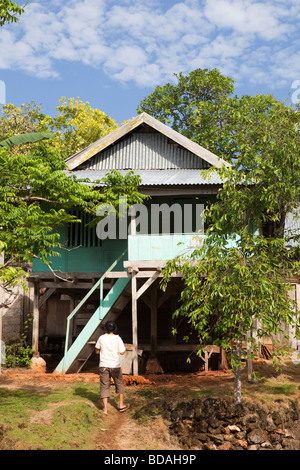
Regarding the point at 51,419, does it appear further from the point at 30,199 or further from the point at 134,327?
the point at 134,327

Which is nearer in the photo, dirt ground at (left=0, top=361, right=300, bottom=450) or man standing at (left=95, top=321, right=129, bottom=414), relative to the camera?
dirt ground at (left=0, top=361, right=300, bottom=450)

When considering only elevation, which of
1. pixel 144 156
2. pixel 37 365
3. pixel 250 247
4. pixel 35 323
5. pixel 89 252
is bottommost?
pixel 37 365

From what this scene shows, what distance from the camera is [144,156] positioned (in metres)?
19.4

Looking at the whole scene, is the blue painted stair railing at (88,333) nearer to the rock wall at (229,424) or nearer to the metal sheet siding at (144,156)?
the rock wall at (229,424)

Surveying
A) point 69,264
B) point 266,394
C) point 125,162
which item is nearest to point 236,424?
point 266,394

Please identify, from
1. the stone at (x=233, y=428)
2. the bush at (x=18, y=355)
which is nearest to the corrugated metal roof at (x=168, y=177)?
the bush at (x=18, y=355)

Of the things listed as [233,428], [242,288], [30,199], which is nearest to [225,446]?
[233,428]

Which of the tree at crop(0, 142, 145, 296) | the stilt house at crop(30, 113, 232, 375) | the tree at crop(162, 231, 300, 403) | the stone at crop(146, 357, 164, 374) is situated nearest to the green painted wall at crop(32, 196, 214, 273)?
the stilt house at crop(30, 113, 232, 375)

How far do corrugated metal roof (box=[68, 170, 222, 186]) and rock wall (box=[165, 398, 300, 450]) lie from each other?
6.18m

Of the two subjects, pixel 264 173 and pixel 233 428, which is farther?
pixel 264 173

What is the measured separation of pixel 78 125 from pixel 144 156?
1482cm

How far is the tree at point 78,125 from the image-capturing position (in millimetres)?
32562

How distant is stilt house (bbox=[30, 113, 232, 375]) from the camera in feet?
49.7

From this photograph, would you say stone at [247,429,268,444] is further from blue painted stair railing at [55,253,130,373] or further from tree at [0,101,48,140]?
tree at [0,101,48,140]
